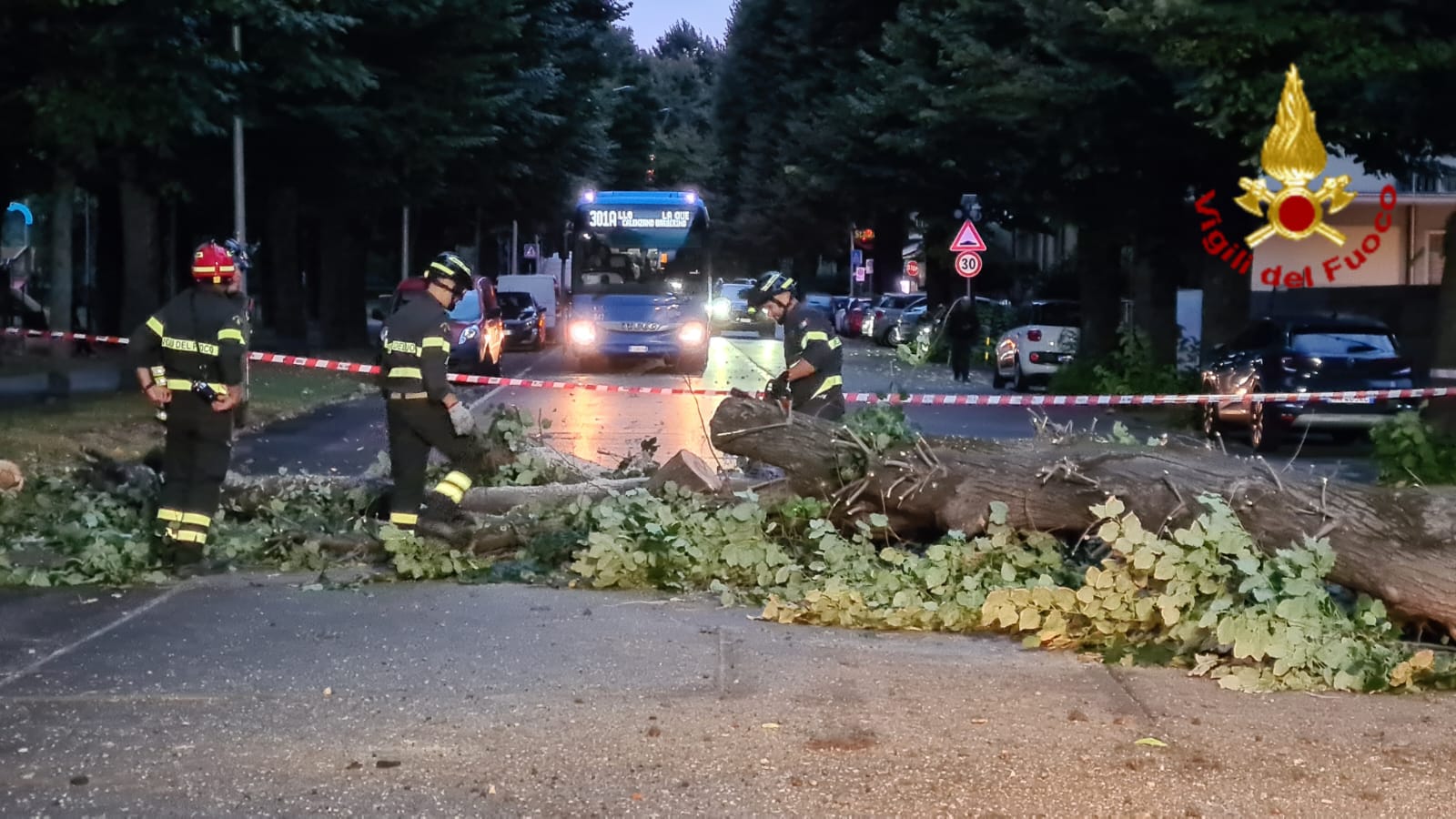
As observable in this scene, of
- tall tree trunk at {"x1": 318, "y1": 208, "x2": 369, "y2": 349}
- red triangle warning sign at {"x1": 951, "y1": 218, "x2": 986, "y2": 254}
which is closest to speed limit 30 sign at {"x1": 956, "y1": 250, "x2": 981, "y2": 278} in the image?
red triangle warning sign at {"x1": 951, "y1": 218, "x2": 986, "y2": 254}

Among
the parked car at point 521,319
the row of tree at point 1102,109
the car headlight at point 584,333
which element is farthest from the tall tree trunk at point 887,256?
the car headlight at point 584,333

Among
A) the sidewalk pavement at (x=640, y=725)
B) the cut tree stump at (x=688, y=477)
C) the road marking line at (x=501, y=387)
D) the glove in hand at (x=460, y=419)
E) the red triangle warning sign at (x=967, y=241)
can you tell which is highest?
the red triangle warning sign at (x=967, y=241)

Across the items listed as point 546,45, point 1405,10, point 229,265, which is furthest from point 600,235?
point 229,265

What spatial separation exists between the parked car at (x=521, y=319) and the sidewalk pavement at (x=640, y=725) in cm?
3221

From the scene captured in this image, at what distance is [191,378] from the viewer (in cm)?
939

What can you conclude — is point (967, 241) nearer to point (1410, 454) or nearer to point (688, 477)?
point (1410, 454)

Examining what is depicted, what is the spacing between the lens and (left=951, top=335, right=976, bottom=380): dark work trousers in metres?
30.0

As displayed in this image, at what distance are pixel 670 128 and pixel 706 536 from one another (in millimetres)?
103354

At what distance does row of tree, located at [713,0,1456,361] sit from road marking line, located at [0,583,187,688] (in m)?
10.5

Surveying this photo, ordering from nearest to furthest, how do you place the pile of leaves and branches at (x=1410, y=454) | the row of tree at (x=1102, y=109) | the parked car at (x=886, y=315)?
the pile of leaves and branches at (x=1410, y=454), the row of tree at (x=1102, y=109), the parked car at (x=886, y=315)

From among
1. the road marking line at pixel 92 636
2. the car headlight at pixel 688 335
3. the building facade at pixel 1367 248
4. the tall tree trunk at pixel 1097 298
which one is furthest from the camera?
the building facade at pixel 1367 248

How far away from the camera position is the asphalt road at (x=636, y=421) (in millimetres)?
16859

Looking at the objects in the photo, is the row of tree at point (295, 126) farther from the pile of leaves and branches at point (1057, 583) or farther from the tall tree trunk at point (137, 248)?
the pile of leaves and branches at point (1057, 583)

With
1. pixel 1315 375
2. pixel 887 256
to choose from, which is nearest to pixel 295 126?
pixel 1315 375
